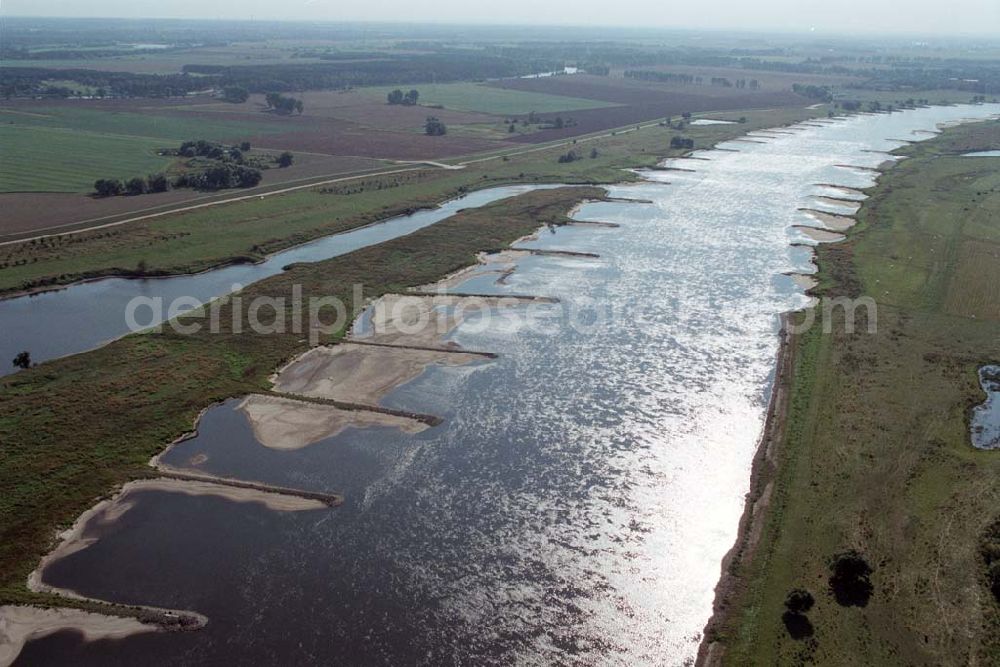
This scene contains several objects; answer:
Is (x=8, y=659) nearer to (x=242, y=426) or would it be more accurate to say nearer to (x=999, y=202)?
(x=242, y=426)

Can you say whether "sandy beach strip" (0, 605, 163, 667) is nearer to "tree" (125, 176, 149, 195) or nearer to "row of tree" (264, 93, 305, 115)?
"tree" (125, 176, 149, 195)

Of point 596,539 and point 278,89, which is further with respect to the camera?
point 278,89

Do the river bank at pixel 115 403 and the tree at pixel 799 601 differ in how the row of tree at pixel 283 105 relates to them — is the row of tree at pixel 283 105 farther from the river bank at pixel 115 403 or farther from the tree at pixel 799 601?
the tree at pixel 799 601

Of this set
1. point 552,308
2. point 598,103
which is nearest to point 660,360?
point 552,308

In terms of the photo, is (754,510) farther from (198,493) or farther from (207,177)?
(207,177)

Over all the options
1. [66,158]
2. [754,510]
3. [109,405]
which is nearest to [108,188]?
[66,158]

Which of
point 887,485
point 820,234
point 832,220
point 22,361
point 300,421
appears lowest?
point 300,421
